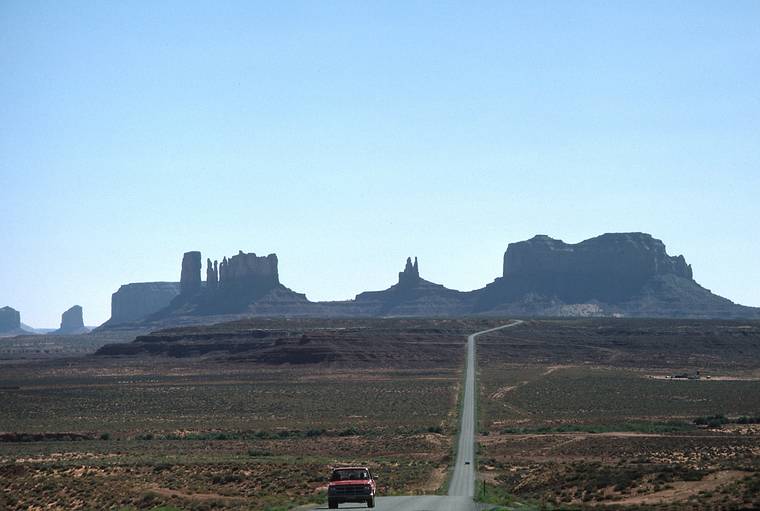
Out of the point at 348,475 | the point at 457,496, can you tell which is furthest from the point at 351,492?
the point at 457,496

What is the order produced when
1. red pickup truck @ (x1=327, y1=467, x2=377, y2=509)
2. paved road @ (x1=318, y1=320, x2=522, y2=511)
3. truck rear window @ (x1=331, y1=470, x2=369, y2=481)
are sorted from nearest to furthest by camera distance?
1. paved road @ (x1=318, y1=320, x2=522, y2=511)
2. red pickup truck @ (x1=327, y1=467, x2=377, y2=509)
3. truck rear window @ (x1=331, y1=470, x2=369, y2=481)

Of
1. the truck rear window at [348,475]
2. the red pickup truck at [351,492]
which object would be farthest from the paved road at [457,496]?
the truck rear window at [348,475]

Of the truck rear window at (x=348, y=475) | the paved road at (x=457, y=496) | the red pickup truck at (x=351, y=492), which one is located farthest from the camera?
the truck rear window at (x=348, y=475)

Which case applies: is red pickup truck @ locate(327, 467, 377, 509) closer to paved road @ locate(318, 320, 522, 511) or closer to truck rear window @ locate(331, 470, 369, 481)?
paved road @ locate(318, 320, 522, 511)

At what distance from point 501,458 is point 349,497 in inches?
908

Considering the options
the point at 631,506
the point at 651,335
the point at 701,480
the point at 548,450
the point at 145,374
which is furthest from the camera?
the point at 651,335

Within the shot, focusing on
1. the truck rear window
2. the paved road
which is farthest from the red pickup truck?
A: the truck rear window

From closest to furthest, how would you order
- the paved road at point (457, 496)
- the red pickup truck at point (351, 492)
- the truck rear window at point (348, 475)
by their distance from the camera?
the paved road at point (457, 496)
the red pickup truck at point (351, 492)
the truck rear window at point (348, 475)

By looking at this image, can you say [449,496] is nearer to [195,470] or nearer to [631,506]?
[631,506]

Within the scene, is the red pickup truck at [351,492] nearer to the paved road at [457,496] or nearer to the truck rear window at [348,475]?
the paved road at [457,496]

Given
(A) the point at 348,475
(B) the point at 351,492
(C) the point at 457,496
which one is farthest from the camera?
(C) the point at 457,496

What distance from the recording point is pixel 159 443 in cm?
6862

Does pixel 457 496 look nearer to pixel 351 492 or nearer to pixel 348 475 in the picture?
pixel 348 475

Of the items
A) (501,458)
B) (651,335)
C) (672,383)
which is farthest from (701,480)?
(651,335)
